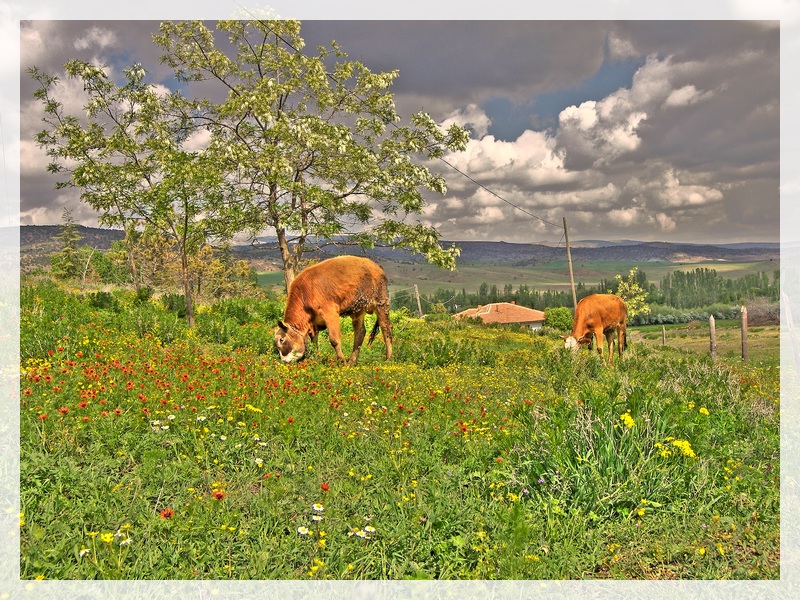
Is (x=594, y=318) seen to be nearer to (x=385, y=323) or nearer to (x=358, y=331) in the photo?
(x=385, y=323)

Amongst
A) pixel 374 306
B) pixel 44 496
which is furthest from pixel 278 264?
pixel 44 496

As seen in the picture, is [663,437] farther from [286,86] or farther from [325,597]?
[286,86]

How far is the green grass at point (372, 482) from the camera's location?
13.3 feet

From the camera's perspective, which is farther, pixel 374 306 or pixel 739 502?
pixel 374 306

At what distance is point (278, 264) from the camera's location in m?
23.6

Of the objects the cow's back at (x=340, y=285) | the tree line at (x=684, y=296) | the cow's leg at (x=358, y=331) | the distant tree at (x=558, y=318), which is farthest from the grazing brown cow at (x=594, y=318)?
the tree line at (x=684, y=296)

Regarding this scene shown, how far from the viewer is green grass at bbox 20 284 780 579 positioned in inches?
160

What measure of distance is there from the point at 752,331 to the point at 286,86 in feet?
263

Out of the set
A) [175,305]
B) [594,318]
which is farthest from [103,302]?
[594,318]

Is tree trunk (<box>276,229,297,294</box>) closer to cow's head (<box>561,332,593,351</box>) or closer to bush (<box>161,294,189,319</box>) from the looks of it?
bush (<box>161,294,189,319</box>)

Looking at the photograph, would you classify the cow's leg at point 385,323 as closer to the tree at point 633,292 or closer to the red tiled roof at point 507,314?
the tree at point 633,292

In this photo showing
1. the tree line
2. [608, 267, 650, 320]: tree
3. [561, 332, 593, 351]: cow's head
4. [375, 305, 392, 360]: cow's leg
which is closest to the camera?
[375, 305, 392, 360]: cow's leg

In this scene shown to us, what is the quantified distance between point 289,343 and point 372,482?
6834 millimetres

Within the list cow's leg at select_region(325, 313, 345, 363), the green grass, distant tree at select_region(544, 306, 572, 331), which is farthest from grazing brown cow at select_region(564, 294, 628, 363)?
distant tree at select_region(544, 306, 572, 331)
